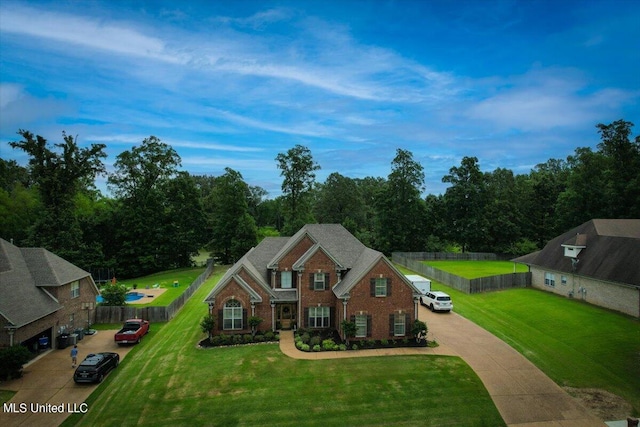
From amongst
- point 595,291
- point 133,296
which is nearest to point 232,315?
point 133,296

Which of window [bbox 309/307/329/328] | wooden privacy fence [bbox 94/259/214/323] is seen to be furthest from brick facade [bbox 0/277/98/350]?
window [bbox 309/307/329/328]

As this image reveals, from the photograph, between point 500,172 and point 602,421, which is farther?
point 500,172

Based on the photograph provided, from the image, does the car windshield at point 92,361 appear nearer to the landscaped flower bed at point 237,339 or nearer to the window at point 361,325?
the landscaped flower bed at point 237,339

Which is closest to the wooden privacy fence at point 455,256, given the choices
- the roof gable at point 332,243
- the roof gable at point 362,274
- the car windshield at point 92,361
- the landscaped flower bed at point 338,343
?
the roof gable at point 332,243

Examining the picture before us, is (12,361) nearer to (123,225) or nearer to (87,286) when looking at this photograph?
(87,286)

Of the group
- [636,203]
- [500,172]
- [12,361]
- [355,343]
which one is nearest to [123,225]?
[12,361]

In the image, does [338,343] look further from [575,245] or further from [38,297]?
[575,245]
